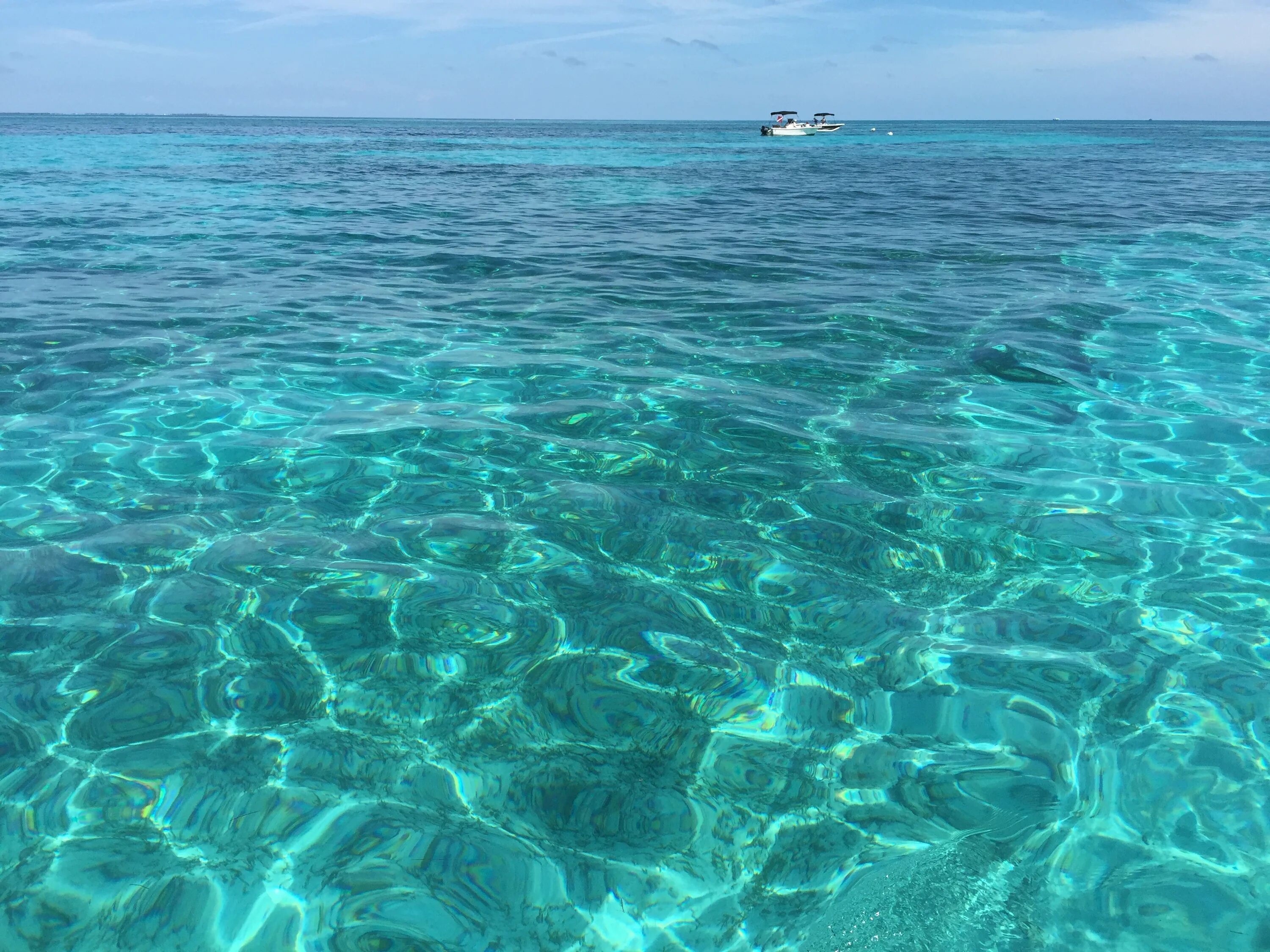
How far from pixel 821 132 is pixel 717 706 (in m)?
118

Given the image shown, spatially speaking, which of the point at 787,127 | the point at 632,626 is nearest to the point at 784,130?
the point at 787,127

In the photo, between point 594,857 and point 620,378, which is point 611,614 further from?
point 620,378

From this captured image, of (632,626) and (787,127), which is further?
(787,127)

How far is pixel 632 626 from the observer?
5062 millimetres

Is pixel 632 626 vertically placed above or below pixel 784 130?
below

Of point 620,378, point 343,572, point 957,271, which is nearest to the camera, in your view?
point 343,572

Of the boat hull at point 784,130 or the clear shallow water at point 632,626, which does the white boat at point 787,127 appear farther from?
the clear shallow water at point 632,626

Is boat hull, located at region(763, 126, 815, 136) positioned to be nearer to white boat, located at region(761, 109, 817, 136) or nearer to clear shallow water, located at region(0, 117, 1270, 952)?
white boat, located at region(761, 109, 817, 136)

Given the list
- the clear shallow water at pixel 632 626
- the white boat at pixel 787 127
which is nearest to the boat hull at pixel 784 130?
the white boat at pixel 787 127

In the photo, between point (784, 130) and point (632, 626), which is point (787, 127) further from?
point (632, 626)

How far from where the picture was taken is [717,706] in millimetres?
4406

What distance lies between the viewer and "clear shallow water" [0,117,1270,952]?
11.1 feet

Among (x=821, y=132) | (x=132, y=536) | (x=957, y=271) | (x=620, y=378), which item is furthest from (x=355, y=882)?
(x=821, y=132)

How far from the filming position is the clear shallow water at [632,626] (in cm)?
339
